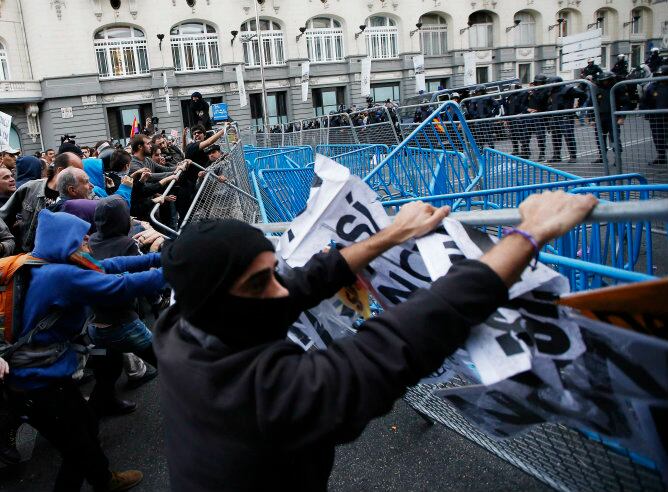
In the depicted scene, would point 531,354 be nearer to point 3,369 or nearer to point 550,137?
point 3,369

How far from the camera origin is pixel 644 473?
1.34 metres

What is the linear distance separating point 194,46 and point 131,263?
34.3 meters

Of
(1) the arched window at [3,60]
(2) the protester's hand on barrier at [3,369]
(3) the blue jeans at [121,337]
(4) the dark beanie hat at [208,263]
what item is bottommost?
(3) the blue jeans at [121,337]

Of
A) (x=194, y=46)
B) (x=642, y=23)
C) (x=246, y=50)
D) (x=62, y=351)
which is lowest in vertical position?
(x=62, y=351)

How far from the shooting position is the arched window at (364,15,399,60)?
3834cm

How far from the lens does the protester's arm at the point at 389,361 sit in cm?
120

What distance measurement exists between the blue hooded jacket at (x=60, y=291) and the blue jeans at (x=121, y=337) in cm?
54

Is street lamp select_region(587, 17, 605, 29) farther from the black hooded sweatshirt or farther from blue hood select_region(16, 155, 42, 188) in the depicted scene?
the black hooded sweatshirt

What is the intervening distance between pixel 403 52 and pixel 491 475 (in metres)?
39.4

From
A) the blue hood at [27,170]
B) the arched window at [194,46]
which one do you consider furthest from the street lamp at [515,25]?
the blue hood at [27,170]

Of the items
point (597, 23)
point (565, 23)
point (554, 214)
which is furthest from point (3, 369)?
point (597, 23)

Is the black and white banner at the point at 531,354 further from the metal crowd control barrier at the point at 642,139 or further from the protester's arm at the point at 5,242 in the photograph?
the metal crowd control barrier at the point at 642,139

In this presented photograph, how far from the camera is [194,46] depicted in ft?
112

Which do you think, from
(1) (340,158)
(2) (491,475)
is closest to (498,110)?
(1) (340,158)
